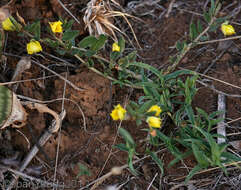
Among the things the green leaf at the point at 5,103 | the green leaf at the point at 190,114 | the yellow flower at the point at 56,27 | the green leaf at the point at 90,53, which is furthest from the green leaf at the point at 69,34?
the green leaf at the point at 190,114

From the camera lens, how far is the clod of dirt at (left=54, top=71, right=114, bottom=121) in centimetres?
202

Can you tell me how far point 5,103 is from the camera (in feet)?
5.84

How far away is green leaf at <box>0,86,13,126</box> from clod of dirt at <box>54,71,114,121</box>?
1.14ft

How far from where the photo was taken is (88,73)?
2.10 meters

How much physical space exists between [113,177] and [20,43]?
4.10ft

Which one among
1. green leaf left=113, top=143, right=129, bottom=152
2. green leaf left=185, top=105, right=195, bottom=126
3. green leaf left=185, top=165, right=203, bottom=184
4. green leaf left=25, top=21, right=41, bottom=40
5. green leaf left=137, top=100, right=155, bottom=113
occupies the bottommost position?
green leaf left=185, top=165, right=203, bottom=184

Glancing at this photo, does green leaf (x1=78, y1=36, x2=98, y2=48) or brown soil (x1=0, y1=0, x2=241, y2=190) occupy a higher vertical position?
green leaf (x1=78, y1=36, x2=98, y2=48)

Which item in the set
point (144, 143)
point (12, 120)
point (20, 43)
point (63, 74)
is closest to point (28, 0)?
point (20, 43)

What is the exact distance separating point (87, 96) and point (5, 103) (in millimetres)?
561

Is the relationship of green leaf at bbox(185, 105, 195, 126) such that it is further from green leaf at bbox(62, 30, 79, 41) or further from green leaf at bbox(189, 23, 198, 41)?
green leaf at bbox(62, 30, 79, 41)

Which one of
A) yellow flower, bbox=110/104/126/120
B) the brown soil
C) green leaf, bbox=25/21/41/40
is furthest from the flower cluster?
green leaf, bbox=25/21/41/40

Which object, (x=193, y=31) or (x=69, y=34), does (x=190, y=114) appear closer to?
(x=193, y=31)

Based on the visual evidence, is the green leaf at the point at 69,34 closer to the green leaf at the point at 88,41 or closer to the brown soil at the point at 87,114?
the green leaf at the point at 88,41

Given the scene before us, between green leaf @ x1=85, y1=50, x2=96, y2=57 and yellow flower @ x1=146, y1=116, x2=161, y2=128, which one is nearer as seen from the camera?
yellow flower @ x1=146, y1=116, x2=161, y2=128
